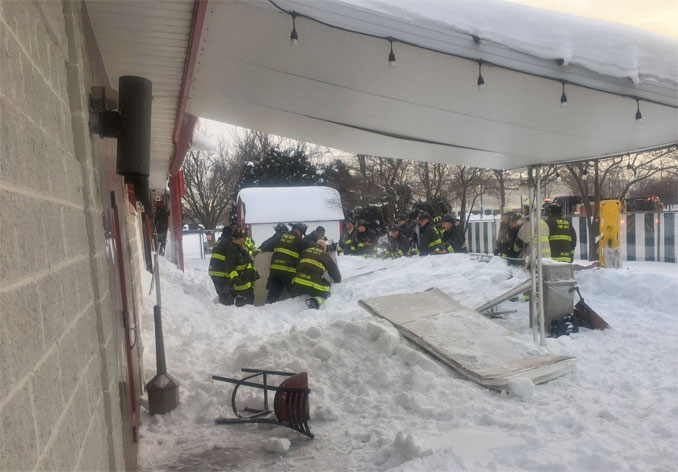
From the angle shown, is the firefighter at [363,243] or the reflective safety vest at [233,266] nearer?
the reflective safety vest at [233,266]

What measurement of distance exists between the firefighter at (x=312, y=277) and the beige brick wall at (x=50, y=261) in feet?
21.9

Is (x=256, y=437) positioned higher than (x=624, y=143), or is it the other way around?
(x=624, y=143)

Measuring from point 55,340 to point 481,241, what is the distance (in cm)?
2014

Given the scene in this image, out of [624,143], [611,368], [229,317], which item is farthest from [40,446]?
[229,317]

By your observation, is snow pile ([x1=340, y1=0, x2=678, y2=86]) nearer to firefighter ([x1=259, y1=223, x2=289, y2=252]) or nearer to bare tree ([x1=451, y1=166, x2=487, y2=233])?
firefighter ([x1=259, y1=223, x2=289, y2=252])

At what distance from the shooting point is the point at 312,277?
357 inches

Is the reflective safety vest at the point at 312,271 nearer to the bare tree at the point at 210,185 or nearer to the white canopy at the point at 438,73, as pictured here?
the white canopy at the point at 438,73

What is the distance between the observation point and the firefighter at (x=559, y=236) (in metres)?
9.14

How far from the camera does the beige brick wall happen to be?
1015 millimetres

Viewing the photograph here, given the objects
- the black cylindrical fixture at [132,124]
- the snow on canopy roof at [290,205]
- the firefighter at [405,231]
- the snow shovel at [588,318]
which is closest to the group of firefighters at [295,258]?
A: the snow shovel at [588,318]

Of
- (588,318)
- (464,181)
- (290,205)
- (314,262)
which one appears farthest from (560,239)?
(290,205)

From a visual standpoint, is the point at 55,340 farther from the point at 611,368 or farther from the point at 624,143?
the point at 624,143

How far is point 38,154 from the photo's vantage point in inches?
53.2

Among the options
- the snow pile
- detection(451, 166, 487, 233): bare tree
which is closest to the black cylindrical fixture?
the snow pile
